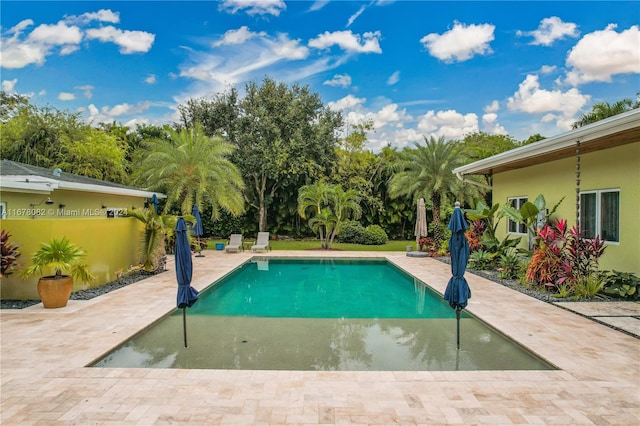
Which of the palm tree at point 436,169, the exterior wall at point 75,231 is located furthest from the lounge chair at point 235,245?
the palm tree at point 436,169

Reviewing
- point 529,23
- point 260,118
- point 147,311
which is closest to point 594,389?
point 147,311

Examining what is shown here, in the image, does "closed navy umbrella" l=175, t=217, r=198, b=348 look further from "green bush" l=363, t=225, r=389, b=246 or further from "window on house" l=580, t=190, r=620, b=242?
"green bush" l=363, t=225, r=389, b=246

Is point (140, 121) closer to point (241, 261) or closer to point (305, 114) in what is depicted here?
point (305, 114)

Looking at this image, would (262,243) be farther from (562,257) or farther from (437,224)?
(562,257)

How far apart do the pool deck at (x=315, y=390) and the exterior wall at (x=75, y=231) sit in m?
2.89

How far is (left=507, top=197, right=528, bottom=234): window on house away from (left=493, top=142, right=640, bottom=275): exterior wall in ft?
3.75

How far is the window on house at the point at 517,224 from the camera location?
14562 millimetres

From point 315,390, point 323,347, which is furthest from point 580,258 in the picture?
point 315,390

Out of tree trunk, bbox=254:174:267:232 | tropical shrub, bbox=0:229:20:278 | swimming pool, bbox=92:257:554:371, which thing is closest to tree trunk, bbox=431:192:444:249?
swimming pool, bbox=92:257:554:371

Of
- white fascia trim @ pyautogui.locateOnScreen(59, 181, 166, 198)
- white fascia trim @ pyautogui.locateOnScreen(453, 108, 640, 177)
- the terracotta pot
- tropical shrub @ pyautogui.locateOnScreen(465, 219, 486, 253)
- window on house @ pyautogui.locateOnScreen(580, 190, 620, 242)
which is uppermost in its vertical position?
white fascia trim @ pyautogui.locateOnScreen(453, 108, 640, 177)

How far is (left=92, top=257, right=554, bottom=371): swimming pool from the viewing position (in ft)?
18.7

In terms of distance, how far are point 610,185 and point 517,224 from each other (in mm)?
5351

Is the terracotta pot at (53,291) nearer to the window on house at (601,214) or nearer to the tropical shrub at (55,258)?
the tropical shrub at (55,258)

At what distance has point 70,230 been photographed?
9609 millimetres
